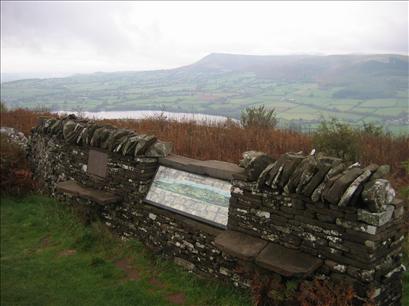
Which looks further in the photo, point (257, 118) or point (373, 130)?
point (257, 118)

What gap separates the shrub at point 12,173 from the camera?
10.3 m

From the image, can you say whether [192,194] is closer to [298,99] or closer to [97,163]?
[97,163]

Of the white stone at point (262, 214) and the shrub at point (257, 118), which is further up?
the shrub at point (257, 118)

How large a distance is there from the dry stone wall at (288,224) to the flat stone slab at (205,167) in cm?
3

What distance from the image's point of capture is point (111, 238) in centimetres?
743

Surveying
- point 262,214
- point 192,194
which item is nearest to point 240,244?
point 262,214

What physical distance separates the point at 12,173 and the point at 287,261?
897 cm

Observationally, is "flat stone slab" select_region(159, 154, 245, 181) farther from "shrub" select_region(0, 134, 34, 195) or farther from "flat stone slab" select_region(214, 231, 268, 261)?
"shrub" select_region(0, 134, 34, 195)

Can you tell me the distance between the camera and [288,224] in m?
4.82

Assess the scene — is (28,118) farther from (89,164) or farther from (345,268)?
(345,268)

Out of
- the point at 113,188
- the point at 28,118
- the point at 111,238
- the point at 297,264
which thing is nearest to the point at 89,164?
the point at 113,188

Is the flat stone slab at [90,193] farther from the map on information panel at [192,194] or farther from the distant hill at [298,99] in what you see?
the distant hill at [298,99]

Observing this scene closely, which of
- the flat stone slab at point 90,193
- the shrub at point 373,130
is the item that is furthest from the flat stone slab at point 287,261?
the shrub at point 373,130

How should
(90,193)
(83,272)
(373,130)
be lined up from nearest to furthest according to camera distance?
(83,272) → (90,193) → (373,130)
